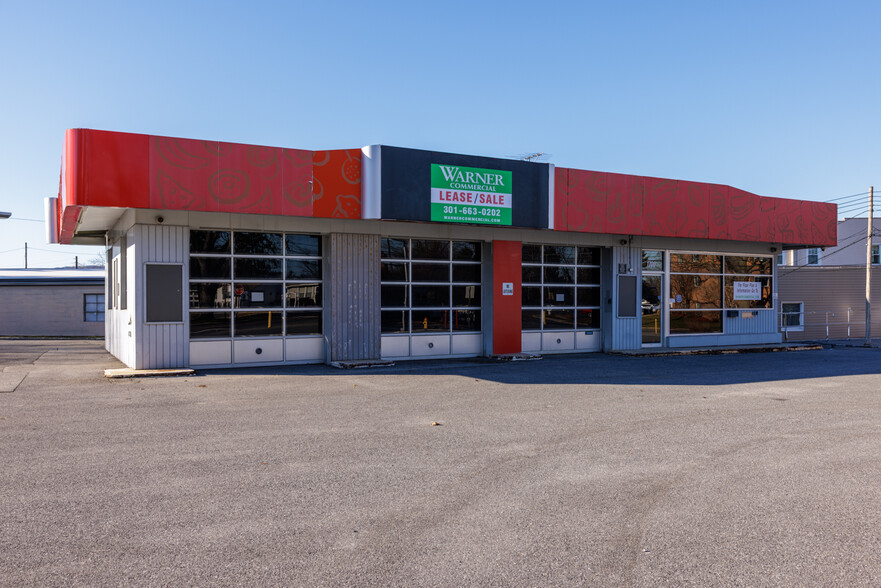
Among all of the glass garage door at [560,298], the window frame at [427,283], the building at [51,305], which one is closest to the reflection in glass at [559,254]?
the glass garage door at [560,298]

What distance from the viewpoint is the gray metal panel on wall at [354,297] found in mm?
15000

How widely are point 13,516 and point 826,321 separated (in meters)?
29.6

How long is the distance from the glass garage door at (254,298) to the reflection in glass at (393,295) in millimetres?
1512

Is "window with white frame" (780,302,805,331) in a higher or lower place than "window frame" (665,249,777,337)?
lower

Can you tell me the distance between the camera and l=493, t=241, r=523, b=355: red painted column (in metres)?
17.0

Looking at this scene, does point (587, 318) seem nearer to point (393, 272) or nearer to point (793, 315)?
point (393, 272)

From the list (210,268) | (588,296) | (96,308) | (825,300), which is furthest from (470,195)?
(825,300)

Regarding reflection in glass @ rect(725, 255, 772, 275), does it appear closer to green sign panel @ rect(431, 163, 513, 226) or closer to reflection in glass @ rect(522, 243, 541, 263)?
reflection in glass @ rect(522, 243, 541, 263)

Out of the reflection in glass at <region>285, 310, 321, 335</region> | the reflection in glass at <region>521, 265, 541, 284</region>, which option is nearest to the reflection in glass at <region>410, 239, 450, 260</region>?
the reflection in glass at <region>521, 265, 541, 284</region>

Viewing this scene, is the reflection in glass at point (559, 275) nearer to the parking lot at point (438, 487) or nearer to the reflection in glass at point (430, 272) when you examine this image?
the reflection in glass at point (430, 272)

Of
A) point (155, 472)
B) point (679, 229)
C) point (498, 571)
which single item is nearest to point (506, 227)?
point (679, 229)

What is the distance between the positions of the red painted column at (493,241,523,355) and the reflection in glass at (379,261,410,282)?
2.40 m

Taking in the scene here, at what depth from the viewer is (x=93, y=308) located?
2753 cm

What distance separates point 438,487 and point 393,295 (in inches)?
415
